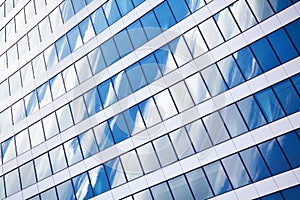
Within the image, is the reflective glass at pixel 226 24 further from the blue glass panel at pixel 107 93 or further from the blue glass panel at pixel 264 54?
the blue glass panel at pixel 107 93

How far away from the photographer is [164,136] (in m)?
22.2

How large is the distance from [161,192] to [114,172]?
3.87 m

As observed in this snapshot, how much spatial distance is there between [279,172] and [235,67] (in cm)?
689

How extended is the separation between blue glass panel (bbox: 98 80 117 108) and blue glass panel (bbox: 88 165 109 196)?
4.85m

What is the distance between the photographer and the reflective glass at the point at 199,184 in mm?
20203

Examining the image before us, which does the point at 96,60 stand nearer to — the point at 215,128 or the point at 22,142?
the point at 22,142

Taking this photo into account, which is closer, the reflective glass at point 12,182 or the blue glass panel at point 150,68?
the blue glass panel at point 150,68

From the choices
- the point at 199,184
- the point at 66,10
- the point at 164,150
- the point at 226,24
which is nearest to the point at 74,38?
the point at 66,10

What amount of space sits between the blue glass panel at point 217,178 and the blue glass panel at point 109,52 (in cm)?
1094

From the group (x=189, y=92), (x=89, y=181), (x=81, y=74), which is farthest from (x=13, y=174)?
(x=189, y=92)

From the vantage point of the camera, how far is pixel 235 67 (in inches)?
826

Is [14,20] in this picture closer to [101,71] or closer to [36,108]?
[36,108]

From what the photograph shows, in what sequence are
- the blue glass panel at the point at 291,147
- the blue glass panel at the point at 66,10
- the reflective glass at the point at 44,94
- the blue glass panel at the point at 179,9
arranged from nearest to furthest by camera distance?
1. the blue glass panel at the point at 291,147
2. the blue glass panel at the point at 179,9
3. the reflective glass at the point at 44,94
4. the blue glass panel at the point at 66,10

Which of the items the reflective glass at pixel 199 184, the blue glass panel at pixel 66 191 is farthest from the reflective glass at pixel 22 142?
the reflective glass at pixel 199 184
